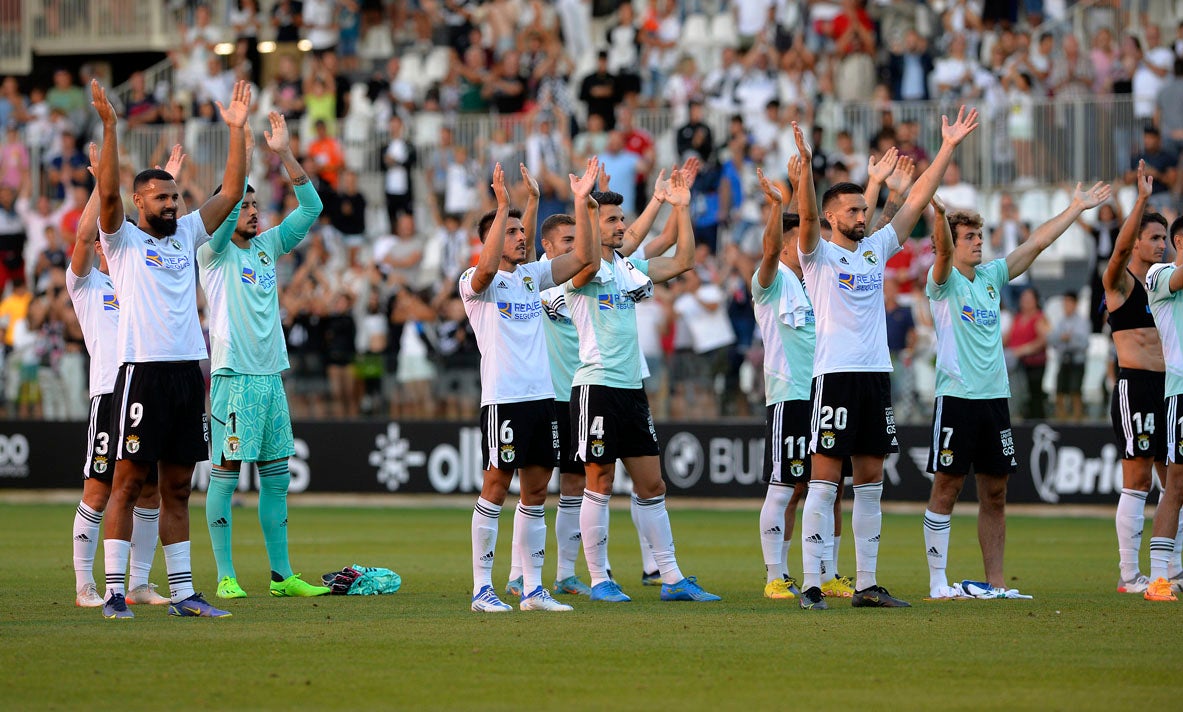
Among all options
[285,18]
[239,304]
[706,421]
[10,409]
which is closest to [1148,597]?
[239,304]

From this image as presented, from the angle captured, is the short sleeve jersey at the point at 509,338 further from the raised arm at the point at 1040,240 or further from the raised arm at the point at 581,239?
the raised arm at the point at 1040,240

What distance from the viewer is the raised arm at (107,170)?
383 inches

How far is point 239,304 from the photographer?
12.3m

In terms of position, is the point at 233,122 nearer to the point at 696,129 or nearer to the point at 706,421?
the point at 706,421

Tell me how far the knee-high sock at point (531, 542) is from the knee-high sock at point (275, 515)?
2.04 meters

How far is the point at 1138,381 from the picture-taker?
12.8 m

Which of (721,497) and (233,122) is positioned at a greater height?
(233,122)

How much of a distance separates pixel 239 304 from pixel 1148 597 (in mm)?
6980

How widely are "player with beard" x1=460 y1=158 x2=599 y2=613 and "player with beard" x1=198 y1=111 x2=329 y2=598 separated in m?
1.90

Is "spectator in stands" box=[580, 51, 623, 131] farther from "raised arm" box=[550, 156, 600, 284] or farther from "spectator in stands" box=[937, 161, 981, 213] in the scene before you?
"raised arm" box=[550, 156, 600, 284]

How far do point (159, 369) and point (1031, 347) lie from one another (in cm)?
1369

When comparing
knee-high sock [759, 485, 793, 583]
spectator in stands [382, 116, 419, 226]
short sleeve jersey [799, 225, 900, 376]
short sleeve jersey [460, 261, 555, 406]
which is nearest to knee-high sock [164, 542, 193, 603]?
short sleeve jersey [460, 261, 555, 406]

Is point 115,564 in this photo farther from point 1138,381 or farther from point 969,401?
point 1138,381

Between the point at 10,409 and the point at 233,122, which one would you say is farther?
the point at 10,409
